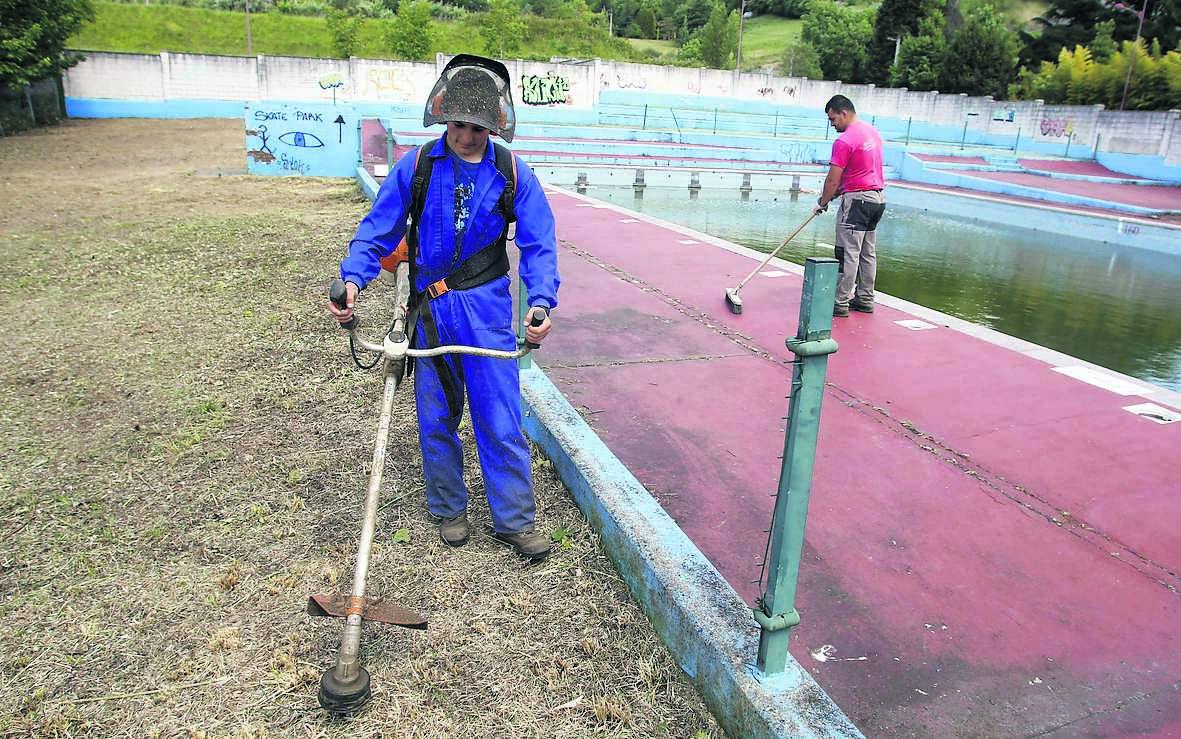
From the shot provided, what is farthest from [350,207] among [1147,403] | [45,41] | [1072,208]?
[45,41]

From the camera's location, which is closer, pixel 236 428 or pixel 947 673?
pixel 947 673

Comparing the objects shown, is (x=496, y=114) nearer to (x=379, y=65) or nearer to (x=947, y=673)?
(x=947, y=673)

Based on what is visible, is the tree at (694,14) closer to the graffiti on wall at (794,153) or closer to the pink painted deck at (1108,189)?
the graffiti on wall at (794,153)

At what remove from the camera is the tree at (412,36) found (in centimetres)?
3569

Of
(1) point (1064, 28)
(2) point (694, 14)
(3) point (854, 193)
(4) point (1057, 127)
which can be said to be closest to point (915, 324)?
(3) point (854, 193)

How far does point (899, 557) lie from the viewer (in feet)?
10.4

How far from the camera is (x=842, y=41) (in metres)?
49.7

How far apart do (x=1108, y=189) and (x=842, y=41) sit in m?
32.8

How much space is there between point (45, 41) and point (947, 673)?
90.2ft

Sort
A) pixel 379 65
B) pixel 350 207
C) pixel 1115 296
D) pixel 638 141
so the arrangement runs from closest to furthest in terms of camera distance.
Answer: pixel 1115 296 < pixel 350 207 < pixel 638 141 < pixel 379 65

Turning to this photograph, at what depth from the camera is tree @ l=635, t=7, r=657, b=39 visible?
65.8 metres

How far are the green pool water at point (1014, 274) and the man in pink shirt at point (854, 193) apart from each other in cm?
210

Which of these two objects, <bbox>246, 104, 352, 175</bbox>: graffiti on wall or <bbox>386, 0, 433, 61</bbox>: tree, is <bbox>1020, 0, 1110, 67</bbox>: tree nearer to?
<bbox>386, 0, 433, 61</bbox>: tree

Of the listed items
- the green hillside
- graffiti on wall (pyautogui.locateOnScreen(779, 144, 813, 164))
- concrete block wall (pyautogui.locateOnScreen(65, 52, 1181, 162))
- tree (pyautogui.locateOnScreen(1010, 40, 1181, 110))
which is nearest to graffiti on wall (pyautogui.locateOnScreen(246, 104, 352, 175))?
concrete block wall (pyautogui.locateOnScreen(65, 52, 1181, 162))
